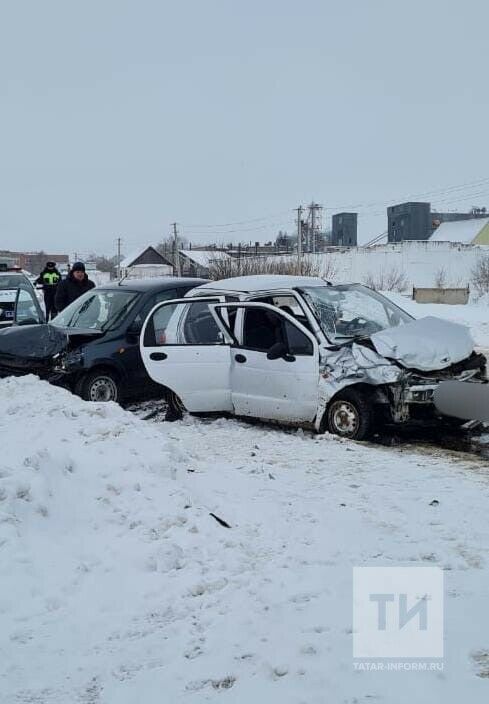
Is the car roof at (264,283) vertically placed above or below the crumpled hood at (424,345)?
above

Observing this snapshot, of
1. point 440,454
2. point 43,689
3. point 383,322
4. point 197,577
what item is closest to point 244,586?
point 197,577

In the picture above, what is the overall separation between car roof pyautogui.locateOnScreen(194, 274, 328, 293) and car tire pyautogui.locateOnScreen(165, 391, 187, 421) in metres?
1.42

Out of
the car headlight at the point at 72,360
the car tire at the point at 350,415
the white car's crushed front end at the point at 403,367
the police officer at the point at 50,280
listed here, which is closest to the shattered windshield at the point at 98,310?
the car headlight at the point at 72,360

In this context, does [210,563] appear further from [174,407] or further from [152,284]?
[152,284]

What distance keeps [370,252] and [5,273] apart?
38479mm

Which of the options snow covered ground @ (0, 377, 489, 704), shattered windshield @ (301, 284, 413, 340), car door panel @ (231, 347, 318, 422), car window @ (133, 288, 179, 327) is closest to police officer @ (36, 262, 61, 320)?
car window @ (133, 288, 179, 327)

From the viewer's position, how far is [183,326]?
7.80m

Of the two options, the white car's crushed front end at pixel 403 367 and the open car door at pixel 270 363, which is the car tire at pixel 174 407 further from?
the white car's crushed front end at pixel 403 367

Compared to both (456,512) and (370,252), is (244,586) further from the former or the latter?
(370,252)

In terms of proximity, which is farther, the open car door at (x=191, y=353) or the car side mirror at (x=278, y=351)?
the open car door at (x=191, y=353)

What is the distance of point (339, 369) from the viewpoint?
6.62 metres

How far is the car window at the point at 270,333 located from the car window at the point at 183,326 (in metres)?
0.36

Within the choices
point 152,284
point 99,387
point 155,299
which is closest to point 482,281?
point 152,284

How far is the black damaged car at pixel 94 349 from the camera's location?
8.23 metres
